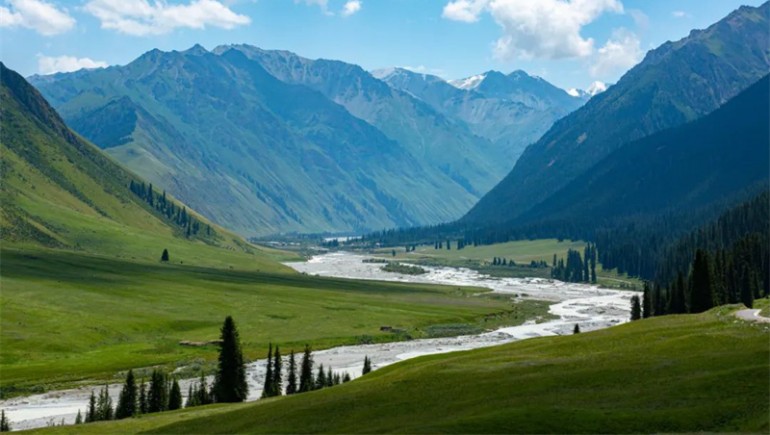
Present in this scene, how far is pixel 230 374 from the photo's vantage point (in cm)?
9825

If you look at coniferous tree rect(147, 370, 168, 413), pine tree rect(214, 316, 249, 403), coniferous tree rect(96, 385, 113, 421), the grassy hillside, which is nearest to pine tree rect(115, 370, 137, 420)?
coniferous tree rect(96, 385, 113, 421)

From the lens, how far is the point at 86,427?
73500mm

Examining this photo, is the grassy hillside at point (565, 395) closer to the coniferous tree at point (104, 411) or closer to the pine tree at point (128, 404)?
the coniferous tree at point (104, 411)

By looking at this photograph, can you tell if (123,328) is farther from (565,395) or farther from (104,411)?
(565,395)

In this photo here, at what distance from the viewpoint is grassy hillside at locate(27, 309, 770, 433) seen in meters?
47.5

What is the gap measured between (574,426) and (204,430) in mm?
31263

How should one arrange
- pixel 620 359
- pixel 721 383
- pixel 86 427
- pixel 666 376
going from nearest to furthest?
pixel 721 383
pixel 666 376
pixel 620 359
pixel 86 427

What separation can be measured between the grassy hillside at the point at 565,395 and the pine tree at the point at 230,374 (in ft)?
67.8

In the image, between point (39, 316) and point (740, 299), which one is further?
point (39, 316)

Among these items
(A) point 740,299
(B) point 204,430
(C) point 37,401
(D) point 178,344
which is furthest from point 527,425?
(D) point 178,344

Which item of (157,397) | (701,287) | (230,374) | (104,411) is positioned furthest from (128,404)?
(701,287)

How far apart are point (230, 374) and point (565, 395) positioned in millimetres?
55115

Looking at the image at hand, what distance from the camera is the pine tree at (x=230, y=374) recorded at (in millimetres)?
97375

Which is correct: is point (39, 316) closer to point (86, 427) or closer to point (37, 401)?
point (37, 401)
